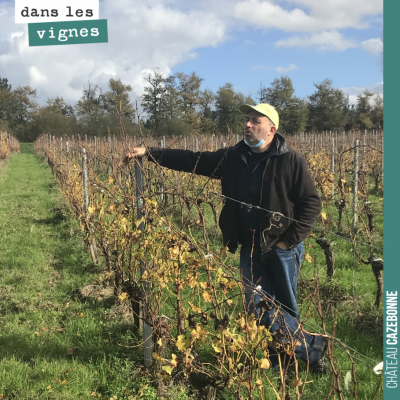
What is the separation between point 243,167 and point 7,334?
233cm

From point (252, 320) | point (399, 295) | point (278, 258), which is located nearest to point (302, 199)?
point (278, 258)

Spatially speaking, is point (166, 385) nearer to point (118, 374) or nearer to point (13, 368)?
point (118, 374)

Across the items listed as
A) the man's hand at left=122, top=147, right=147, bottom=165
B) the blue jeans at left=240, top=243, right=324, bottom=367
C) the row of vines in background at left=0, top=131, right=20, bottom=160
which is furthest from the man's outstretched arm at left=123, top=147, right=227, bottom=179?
the row of vines in background at left=0, top=131, right=20, bottom=160

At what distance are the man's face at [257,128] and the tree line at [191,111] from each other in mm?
26006

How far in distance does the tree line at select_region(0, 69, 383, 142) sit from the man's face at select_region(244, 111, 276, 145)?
2601cm

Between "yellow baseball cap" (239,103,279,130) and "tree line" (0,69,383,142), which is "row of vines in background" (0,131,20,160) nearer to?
"tree line" (0,69,383,142)

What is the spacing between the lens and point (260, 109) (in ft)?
7.68

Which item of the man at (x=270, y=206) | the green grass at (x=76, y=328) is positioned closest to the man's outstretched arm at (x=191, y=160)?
the man at (x=270, y=206)

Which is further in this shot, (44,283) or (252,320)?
(44,283)

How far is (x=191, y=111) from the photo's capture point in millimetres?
34531

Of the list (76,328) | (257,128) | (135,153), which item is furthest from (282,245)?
(76,328)

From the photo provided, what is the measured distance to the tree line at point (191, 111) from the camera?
32375 millimetres

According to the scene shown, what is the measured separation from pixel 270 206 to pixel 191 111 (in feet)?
109

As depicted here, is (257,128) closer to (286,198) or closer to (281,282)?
(286,198)
